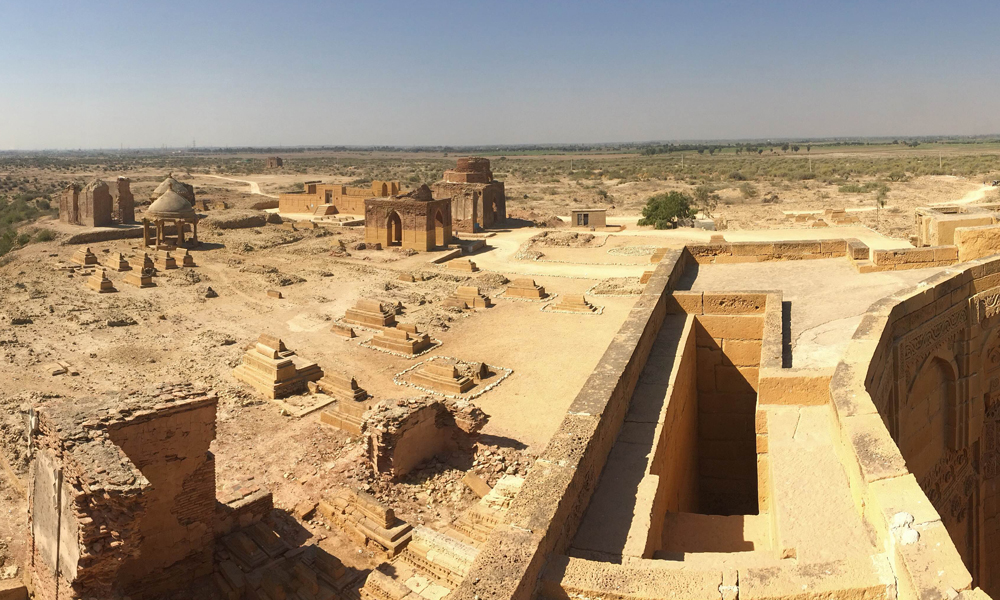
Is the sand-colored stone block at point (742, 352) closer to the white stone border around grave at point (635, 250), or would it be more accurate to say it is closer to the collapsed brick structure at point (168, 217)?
the white stone border around grave at point (635, 250)

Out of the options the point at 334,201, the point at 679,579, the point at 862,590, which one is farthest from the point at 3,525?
the point at 334,201

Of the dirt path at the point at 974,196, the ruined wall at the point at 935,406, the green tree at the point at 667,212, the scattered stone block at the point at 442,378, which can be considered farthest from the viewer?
the dirt path at the point at 974,196

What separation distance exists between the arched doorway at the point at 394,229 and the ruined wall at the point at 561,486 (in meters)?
28.0

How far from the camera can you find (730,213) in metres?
44.5

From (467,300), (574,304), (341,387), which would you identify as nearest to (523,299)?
(467,300)

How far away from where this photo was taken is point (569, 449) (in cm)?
508

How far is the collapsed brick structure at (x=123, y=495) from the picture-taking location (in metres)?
7.11

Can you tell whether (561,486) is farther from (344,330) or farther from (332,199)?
(332,199)

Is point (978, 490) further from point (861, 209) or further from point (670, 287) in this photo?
point (861, 209)

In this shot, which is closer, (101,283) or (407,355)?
(407,355)

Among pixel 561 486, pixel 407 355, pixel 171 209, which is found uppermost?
pixel 171 209

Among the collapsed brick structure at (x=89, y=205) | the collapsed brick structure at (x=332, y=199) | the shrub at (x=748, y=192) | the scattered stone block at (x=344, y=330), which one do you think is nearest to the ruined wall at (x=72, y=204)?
the collapsed brick structure at (x=89, y=205)

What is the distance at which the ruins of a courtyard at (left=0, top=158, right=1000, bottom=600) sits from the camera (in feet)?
13.9

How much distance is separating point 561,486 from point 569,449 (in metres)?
0.51
